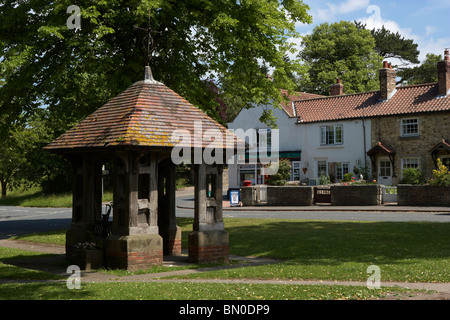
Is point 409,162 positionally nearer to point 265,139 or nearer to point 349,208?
point 349,208

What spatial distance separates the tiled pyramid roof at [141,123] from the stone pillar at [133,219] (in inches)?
24.8

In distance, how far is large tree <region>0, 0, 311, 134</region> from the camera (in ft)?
68.8

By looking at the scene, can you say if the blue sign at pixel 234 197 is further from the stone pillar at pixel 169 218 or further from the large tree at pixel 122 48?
the stone pillar at pixel 169 218

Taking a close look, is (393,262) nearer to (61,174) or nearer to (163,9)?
(163,9)

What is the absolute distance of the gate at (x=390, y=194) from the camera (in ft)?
116

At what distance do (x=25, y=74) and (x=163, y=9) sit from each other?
20.6ft

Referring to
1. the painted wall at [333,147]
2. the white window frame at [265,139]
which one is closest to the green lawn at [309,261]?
the painted wall at [333,147]

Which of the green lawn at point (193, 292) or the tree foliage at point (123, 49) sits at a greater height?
the tree foliage at point (123, 49)

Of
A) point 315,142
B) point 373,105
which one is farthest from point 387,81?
point 315,142

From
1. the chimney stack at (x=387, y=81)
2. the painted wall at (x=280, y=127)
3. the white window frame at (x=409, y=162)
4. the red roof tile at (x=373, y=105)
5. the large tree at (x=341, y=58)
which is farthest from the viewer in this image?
the large tree at (x=341, y=58)

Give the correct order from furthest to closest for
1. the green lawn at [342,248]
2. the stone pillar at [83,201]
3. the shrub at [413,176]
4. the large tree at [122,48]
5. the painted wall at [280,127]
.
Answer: the painted wall at [280,127] < the shrub at [413,176] < the large tree at [122,48] < the stone pillar at [83,201] < the green lawn at [342,248]

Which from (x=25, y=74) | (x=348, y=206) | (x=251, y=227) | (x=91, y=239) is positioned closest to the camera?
(x=91, y=239)
